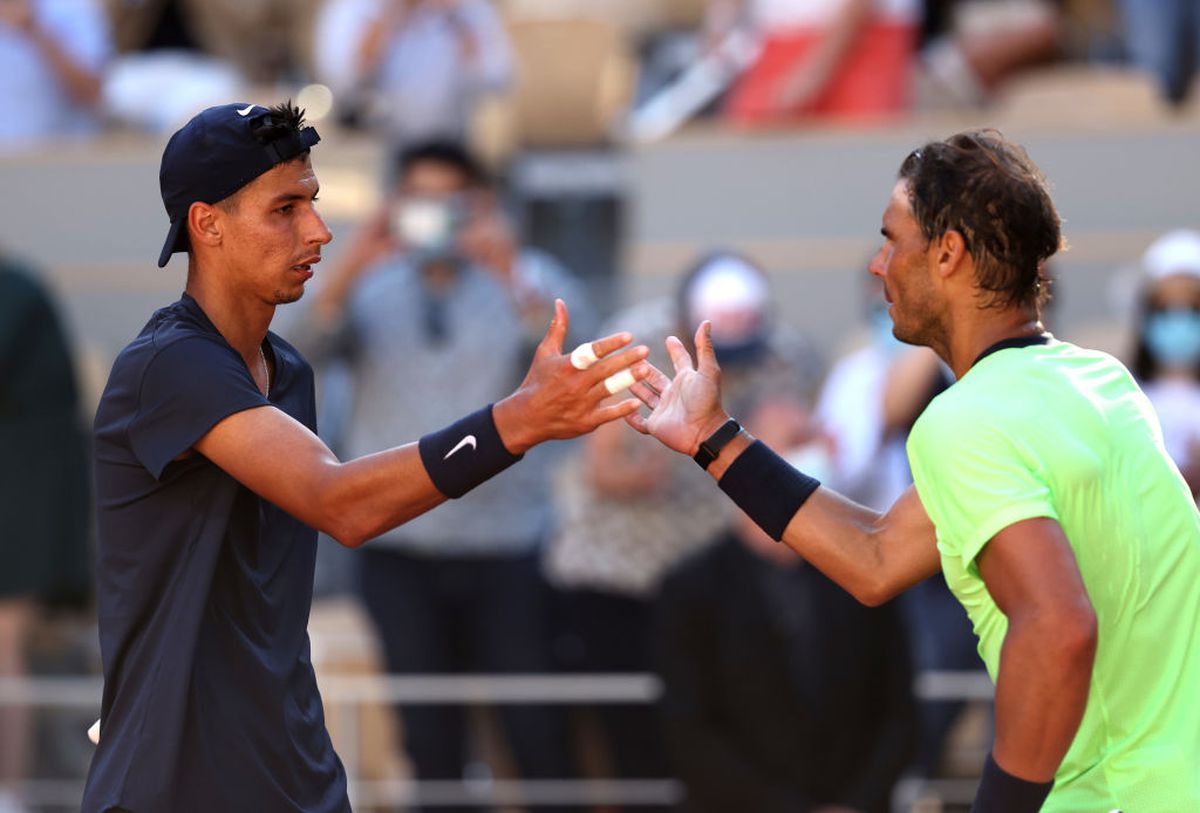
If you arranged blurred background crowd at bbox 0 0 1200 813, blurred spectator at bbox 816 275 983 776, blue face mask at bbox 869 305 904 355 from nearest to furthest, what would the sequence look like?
blurred background crowd at bbox 0 0 1200 813
blurred spectator at bbox 816 275 983 776
blue face mask at bbox 869 305 904 355

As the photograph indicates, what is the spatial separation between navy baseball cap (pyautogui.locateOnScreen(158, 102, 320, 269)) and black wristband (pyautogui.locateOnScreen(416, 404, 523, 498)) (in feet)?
1.83

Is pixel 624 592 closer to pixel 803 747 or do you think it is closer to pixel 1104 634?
pixel 803 747

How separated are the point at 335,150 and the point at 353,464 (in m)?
5.47

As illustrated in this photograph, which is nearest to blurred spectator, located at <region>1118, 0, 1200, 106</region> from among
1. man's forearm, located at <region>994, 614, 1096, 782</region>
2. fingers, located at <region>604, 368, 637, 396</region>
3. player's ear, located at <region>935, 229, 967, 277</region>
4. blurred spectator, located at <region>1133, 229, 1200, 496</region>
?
blurred spectator, located at <region>1133, 229, 1200, 496</region>

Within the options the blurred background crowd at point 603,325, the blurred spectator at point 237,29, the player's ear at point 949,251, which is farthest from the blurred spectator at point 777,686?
the blurred spectator at point 237,29

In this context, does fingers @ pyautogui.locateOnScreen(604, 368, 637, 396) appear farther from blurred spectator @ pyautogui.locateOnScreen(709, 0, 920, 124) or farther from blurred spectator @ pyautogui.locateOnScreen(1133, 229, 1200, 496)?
blurred spectator @ pyautogui.locateOnScreen(709, 0, 920, 124)

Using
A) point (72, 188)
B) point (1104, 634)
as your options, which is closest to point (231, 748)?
point (1104, 634)

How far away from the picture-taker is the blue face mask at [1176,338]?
247 inches

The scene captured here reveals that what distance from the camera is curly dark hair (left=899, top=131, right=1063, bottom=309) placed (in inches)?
123

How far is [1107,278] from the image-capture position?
7.91 m

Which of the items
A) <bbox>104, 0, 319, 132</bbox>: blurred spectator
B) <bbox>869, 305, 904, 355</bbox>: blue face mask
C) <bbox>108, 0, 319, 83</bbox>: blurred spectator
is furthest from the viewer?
<bbox>108, 0, 319, 83</bbox>: blurred spectator

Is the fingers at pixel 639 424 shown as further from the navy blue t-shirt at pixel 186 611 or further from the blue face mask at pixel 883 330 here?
the blue face mask at pixel 883 330

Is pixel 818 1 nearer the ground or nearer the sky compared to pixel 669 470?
nearer the sky

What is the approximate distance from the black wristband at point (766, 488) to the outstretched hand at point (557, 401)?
0.32 metres
